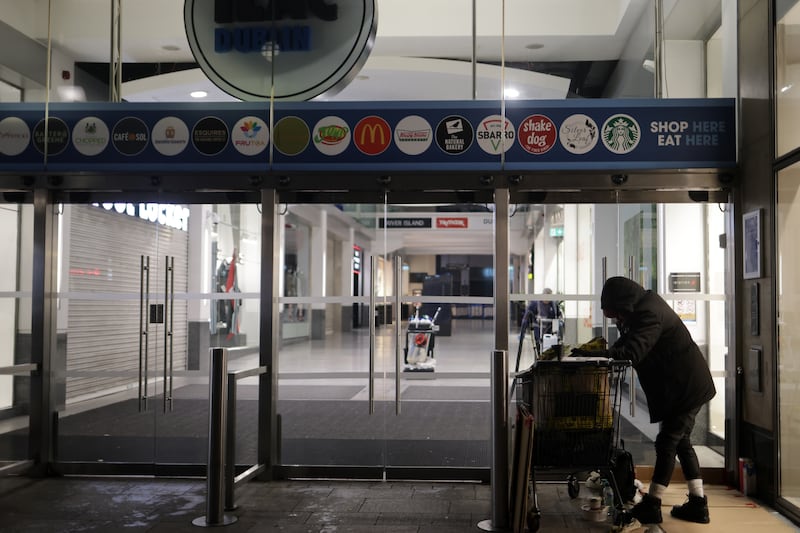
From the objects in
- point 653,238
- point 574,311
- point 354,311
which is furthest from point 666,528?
point 354,311

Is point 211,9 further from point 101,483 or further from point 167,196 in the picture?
point 101,483

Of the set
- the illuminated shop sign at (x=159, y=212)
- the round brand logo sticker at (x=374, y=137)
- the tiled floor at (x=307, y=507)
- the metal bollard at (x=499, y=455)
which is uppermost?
the round brand logo sticker at (x=374, y=137)

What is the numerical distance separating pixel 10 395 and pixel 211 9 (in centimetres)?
412

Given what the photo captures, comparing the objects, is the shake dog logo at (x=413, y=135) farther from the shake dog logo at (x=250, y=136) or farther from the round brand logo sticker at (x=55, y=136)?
the round brand logo sticker at (x=55, y=136)

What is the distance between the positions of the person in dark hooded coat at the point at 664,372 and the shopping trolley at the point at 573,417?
0.23 m

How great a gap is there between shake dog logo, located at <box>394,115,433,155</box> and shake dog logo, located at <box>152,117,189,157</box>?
1719 mm

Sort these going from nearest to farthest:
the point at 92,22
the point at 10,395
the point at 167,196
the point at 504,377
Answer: the point at 504,377, the point at 167,196, the point at 92,22, the point at 10,395

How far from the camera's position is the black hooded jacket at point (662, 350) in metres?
4.54

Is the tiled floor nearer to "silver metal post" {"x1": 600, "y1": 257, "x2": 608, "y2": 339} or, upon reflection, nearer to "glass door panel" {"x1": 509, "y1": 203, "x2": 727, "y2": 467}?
"glass door panel" {"x1": 509, "y1": 203, "x2": 727, "y2": 467}

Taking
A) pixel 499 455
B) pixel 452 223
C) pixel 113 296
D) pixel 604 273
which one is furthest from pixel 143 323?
pixel 604 273

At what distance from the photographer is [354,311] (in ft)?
20.8

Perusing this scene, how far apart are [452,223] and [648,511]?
2699 millimetres

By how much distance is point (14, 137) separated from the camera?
5992 millimetres

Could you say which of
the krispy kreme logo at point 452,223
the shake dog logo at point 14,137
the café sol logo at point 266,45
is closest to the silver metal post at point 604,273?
the krispy kreme logo at point 452,223
